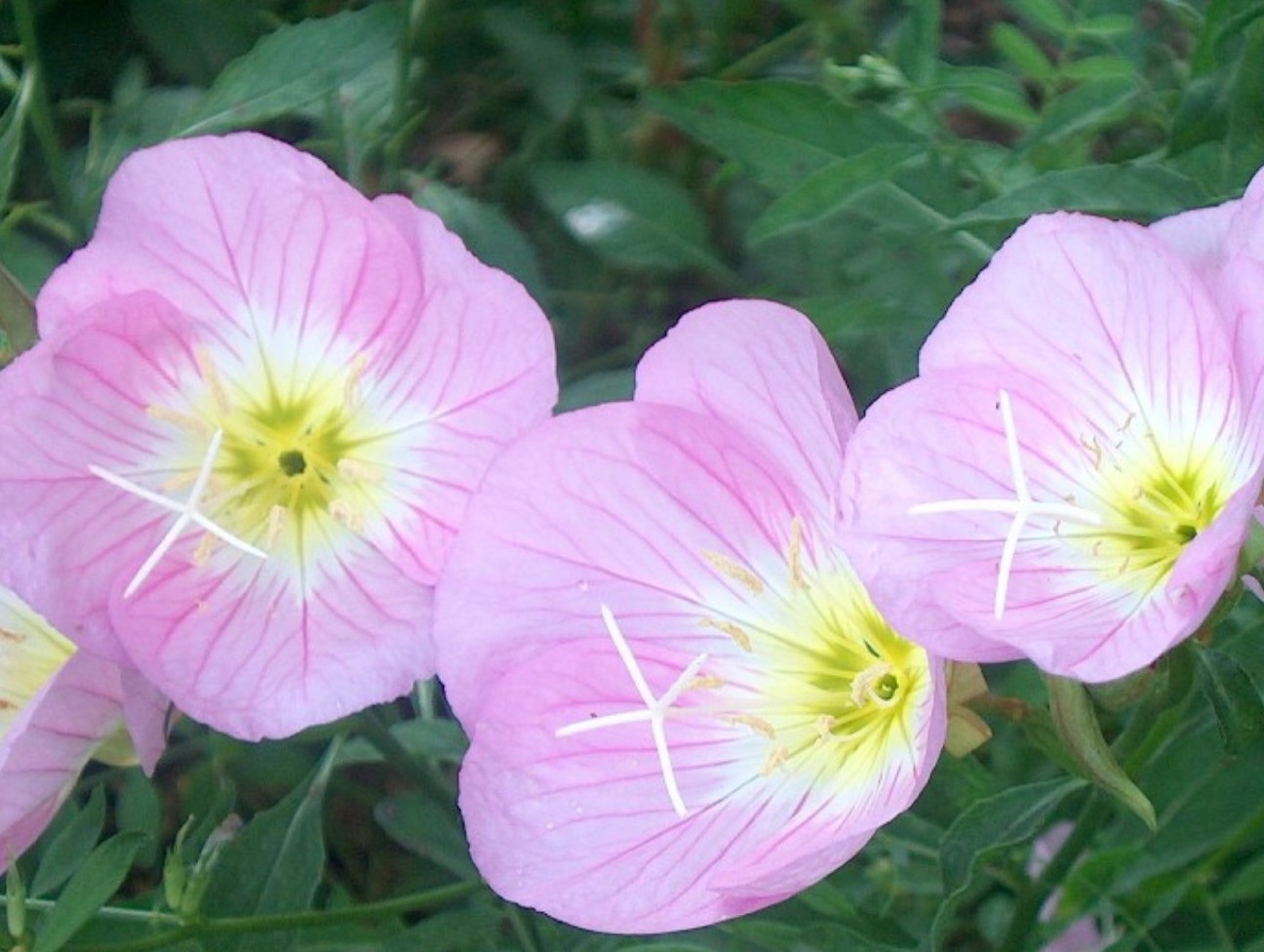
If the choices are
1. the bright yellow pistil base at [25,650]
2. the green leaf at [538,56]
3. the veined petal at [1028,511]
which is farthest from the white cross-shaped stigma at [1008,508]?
the green leaf at [538,56]

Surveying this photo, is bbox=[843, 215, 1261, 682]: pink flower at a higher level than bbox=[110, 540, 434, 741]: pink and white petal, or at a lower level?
higher

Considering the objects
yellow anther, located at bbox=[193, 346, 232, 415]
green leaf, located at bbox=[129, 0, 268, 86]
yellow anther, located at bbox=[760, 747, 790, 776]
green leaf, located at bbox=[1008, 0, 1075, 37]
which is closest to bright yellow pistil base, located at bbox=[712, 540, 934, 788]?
yellow anther, located at bbox=[760, 747, 790, 776]

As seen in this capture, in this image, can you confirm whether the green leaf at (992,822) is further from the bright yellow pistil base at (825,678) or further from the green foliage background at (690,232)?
the bright yellow pistil base at (825,678)

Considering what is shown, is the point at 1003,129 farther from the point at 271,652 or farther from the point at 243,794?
the point at 271,652

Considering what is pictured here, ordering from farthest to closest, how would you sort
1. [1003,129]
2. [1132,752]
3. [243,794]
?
1. [1003,129]
2. [243,794]
3. [1132,752]

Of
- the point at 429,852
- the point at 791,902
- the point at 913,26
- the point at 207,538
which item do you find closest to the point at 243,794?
the point at 429,852

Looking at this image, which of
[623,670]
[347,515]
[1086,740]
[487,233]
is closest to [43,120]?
[487,233]

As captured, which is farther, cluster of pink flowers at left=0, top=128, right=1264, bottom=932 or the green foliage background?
the green foliage background

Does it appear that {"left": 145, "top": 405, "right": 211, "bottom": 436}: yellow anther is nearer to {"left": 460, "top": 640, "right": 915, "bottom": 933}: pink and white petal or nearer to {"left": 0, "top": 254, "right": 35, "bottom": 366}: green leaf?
{"left": 0, "top": 254, "right": 35, "bottom": 366}: green leaf
